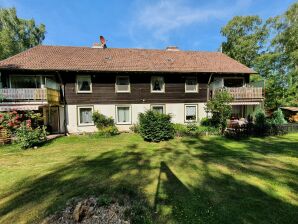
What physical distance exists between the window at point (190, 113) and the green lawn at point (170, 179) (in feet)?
24.0

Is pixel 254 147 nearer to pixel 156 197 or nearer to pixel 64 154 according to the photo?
pixel 156 197

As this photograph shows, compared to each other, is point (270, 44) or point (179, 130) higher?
point (270, 44)

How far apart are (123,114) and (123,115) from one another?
10 centimetres

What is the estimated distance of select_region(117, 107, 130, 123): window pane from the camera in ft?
62.7

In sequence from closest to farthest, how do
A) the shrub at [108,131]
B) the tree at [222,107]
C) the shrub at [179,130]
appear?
the tree at [222,107]
the shrub at [179,130]
the shrub at [108,131]

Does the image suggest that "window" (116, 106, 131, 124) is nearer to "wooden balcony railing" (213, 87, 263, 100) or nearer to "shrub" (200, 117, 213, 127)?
"shrub" (200, 117, 213, 127)

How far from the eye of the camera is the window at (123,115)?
62.6ft

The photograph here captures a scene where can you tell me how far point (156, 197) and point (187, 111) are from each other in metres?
14.9

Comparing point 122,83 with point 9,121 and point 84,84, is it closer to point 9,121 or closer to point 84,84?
point 84,84

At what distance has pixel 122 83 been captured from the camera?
19.2 meters

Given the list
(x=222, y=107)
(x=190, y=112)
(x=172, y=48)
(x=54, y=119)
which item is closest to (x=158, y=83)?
(x=190, y=112)

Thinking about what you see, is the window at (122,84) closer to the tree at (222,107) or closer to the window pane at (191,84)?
the window pane at (191,84)

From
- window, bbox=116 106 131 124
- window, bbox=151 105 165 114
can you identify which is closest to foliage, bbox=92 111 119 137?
window, bbox=116 106 131 124

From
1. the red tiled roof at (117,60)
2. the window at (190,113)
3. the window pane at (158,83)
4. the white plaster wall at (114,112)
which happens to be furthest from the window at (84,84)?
the window at (190,113)
